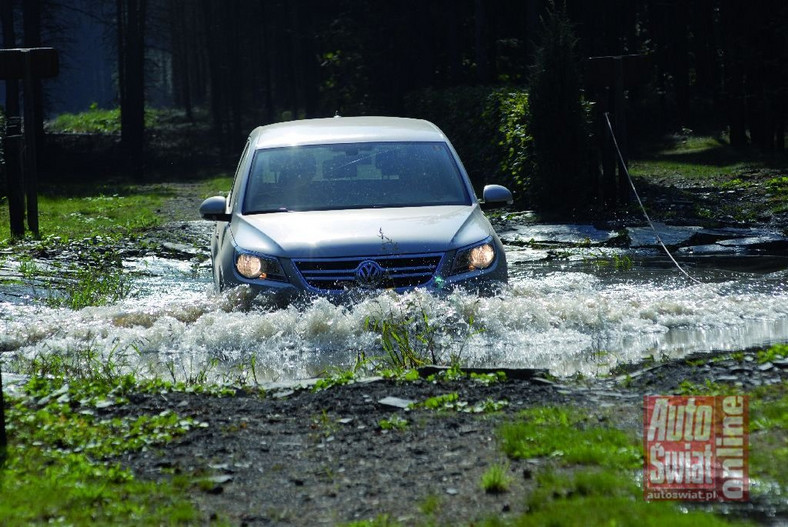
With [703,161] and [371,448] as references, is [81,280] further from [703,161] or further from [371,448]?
[703,161]

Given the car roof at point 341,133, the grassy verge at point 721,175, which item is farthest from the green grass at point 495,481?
the grassy verge at point 721,175

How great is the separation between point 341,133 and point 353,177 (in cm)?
62

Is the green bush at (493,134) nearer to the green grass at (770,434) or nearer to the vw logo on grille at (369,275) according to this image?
the vw logo on grille at (369,275)

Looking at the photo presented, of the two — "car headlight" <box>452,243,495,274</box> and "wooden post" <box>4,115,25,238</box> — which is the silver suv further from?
"wooden post" <box>4,115,25,238</box>

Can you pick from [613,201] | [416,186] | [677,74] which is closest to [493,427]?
[416,186]

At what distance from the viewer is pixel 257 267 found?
9.11 m

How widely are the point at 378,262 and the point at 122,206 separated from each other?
18.2 meters

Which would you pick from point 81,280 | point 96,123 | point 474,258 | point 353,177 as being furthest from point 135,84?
point 96,123

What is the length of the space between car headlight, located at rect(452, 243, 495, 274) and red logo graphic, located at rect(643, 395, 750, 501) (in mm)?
2787

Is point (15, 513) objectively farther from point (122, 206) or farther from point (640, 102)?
point (640, 102)

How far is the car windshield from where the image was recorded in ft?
33.1

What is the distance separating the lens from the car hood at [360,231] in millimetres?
8938

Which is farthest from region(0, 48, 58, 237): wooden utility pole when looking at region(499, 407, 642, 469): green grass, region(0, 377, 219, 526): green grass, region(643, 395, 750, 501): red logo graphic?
region(643, 395, 750, 501): red logo graphic

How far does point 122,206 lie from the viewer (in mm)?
26203
